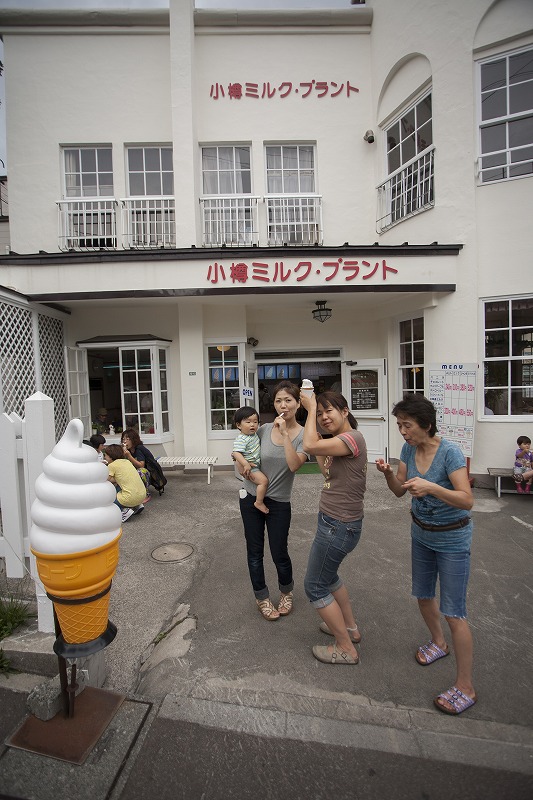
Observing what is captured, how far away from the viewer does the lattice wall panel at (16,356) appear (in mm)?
6281

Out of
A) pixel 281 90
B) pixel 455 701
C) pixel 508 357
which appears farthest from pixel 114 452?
pixel 281 90

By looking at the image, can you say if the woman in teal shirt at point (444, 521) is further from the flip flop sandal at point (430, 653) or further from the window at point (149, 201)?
the window at point (149, 201)

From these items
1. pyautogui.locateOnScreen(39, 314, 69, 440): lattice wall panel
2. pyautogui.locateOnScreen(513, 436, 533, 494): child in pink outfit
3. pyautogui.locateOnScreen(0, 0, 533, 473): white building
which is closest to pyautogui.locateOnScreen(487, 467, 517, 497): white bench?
pyautogui.locateOnScreen(513, 436, 533, 494): child in pink outfit

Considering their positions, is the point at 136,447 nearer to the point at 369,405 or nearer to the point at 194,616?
the point at 194,616

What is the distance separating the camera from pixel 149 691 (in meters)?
2.40

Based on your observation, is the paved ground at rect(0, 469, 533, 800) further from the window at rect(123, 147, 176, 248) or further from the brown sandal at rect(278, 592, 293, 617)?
the window at rect(123, 147, 176, 248)

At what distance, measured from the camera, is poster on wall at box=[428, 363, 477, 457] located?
6297 mm

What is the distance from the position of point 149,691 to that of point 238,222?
8.20 meters

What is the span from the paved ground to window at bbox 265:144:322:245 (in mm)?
6885

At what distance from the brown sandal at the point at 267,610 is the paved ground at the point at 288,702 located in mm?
62

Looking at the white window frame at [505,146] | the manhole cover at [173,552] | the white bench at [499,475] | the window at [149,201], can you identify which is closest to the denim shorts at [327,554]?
the manhole cover at [173,552]

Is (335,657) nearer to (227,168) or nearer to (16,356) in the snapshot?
(16,356)

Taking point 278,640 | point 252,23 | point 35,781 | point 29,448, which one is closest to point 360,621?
point 278,640

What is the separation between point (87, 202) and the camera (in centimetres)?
834
